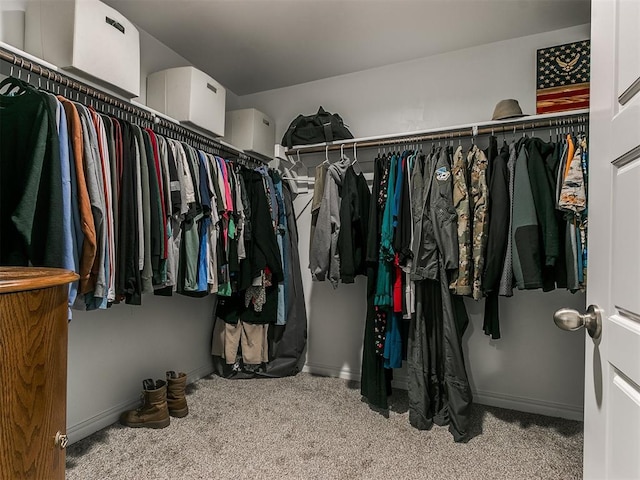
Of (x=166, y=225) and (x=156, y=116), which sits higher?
(x=156, y=116)

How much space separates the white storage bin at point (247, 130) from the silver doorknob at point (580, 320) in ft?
7.78

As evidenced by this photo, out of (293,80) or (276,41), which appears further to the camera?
(293,80)

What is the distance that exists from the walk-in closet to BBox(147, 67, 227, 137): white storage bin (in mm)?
16

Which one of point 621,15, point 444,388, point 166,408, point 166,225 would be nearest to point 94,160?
point 166,225

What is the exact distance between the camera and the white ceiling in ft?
6.77

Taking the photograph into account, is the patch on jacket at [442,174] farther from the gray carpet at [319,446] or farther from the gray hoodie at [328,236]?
the gray carpet at [319,446]

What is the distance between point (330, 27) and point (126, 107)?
4.24ft

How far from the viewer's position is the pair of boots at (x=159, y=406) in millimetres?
1971

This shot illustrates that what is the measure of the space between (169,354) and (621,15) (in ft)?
8.68

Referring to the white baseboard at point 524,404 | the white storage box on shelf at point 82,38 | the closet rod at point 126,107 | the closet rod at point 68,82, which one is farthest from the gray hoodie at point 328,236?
the white storage box on shelf at point 82,38

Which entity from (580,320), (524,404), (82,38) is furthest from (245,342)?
(580,320)

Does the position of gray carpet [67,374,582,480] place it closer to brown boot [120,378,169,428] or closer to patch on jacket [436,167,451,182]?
brown boot [120,378,169,428]

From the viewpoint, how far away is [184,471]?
1610 mm

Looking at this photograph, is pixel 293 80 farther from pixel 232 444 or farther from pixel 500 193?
pixel 232 444
